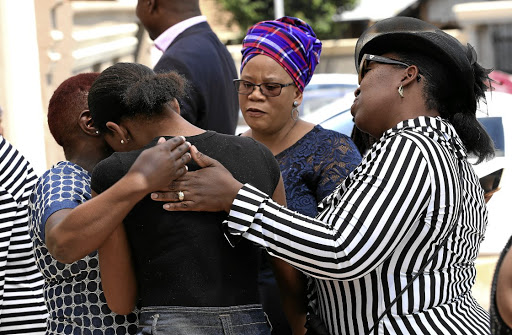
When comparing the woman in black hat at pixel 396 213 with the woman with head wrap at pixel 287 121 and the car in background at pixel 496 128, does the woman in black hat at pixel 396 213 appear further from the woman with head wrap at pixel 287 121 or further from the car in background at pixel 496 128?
the car in background at pixel 496 128

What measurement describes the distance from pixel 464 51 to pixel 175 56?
173 cm

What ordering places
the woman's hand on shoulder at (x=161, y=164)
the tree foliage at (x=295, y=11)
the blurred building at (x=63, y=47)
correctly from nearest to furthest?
the woman's hand on shoulder at (x=161, y=164), the blurred building at (x=63, y=47), the tree foliage at (x=295, y=11)

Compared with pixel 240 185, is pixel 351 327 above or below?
below

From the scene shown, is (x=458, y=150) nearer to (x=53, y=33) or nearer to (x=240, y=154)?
(x=240, y=154)

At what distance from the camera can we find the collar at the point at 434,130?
8.20 feet

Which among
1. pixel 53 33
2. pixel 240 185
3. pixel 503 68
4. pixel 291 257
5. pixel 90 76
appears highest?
pixel 90 76

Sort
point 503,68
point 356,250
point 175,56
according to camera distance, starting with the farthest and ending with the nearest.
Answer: point 503,68 → point 175,56 → point 356,250

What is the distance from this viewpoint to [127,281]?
2.51 meters

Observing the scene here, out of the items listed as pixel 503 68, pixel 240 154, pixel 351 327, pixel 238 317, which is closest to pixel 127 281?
pixel 238 317

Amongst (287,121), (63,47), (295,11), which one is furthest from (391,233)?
(295,11)

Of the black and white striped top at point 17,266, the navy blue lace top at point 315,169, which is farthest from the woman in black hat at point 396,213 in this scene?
the black and white striped top at point 17,266

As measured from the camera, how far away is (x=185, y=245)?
2.44 meters

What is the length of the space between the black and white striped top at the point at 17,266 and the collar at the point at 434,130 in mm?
1713

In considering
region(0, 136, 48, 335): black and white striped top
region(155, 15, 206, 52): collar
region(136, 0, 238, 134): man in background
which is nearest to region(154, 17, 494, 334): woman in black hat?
region(0, 136, 48, 335): black and white striped top
